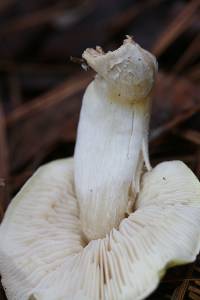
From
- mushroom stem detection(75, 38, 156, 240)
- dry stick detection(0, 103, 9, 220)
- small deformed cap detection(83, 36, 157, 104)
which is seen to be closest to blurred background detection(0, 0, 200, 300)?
dry stick detection(0, 103, 9, 220)

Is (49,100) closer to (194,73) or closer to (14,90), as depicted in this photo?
(14,90)

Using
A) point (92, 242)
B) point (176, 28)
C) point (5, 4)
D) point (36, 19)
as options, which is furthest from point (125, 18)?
point (92, 242)

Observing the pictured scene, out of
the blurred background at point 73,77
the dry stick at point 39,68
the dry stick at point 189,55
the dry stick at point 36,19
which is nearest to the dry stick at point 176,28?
the blurred background at point 73,77

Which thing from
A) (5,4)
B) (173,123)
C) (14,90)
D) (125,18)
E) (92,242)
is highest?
(5,4)

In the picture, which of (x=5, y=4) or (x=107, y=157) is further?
(x=5, y=4)

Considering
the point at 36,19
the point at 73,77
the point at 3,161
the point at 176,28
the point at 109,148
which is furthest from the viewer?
the point at 36,19

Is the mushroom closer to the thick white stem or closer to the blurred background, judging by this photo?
the thick white stem
